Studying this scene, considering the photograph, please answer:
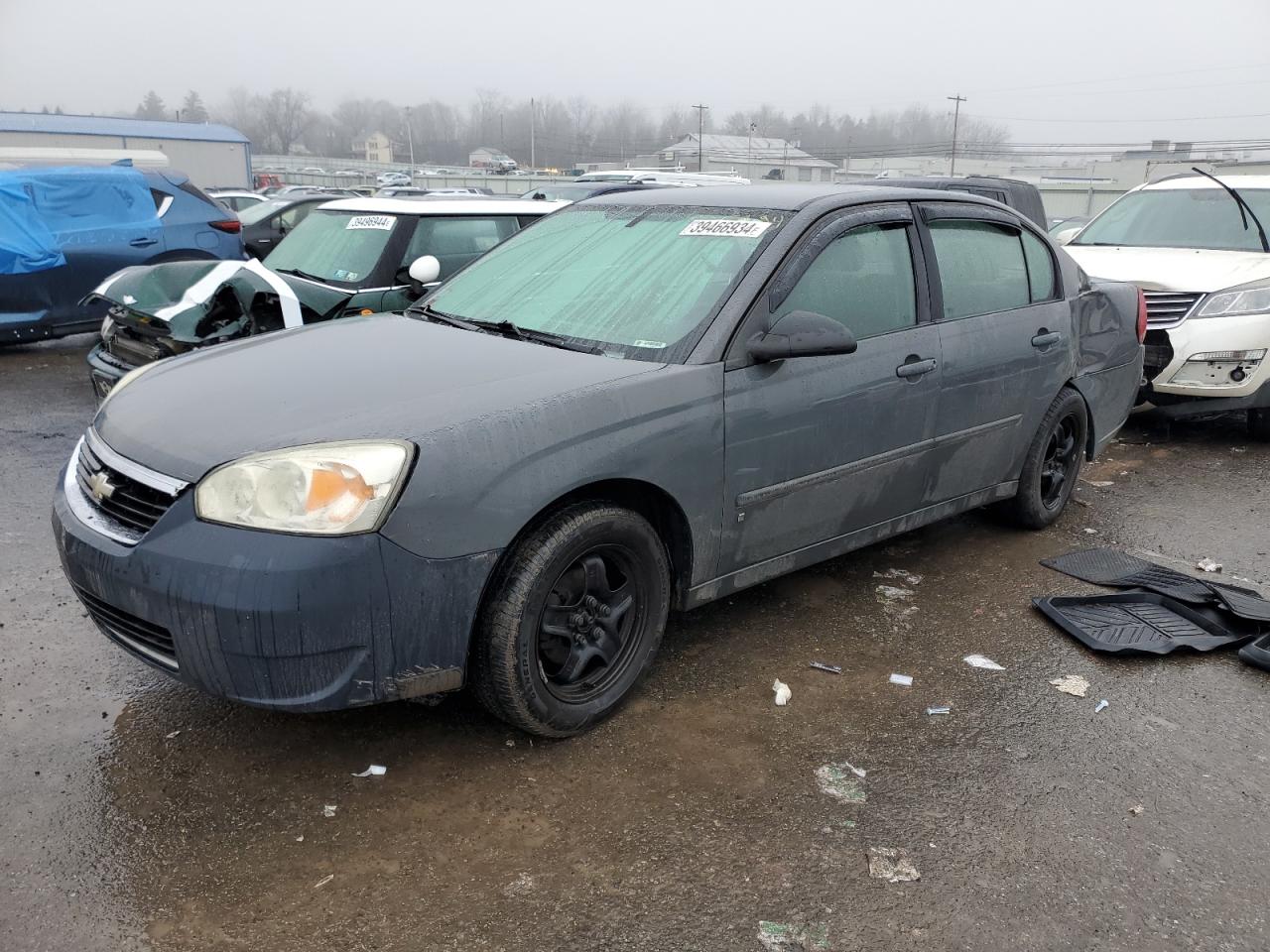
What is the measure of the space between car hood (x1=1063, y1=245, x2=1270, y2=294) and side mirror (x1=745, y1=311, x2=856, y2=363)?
193 inches

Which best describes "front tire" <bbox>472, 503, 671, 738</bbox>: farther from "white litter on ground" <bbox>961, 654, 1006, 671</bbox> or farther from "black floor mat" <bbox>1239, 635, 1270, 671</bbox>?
"black floor mat" <bbox>1239, 635, 1270, 671</bbox>

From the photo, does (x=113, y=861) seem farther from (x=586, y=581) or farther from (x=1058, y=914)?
(x=1058, y=914)

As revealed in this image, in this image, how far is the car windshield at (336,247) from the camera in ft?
22.8

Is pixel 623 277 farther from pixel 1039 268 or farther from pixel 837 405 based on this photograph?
pixel 1039 268

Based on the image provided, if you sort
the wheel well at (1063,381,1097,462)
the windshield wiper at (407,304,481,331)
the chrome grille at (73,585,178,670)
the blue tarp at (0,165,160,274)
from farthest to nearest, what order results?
1. the blue tarp at (0,165,160,274)
2. the wheel well at (1063,381,1097,462)
3. the windshield wiper at (407,304,481,331)
4. the chrome grille at (73,585,178,670)

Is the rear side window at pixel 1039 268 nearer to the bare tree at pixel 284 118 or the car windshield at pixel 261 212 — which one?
the car windshield at pixel 261 212

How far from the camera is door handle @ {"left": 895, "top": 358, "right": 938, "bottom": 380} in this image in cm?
389

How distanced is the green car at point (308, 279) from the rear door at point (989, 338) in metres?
2.43

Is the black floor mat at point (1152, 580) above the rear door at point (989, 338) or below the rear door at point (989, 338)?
below

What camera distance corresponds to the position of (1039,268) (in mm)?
4812

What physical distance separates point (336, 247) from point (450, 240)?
33.1 inches

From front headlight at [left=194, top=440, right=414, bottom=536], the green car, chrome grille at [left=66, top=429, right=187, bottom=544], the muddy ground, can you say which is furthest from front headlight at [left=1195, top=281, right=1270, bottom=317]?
chrome grille at [left=66, top=429, right=187, bottom=544]

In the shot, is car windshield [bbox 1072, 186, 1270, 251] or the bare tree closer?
car windshield [bbox 1072, 186, 1270, 251]

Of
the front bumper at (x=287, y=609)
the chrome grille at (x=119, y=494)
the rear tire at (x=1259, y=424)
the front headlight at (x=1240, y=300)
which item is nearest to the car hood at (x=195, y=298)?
the chrome grille at (x=119, y=494)
